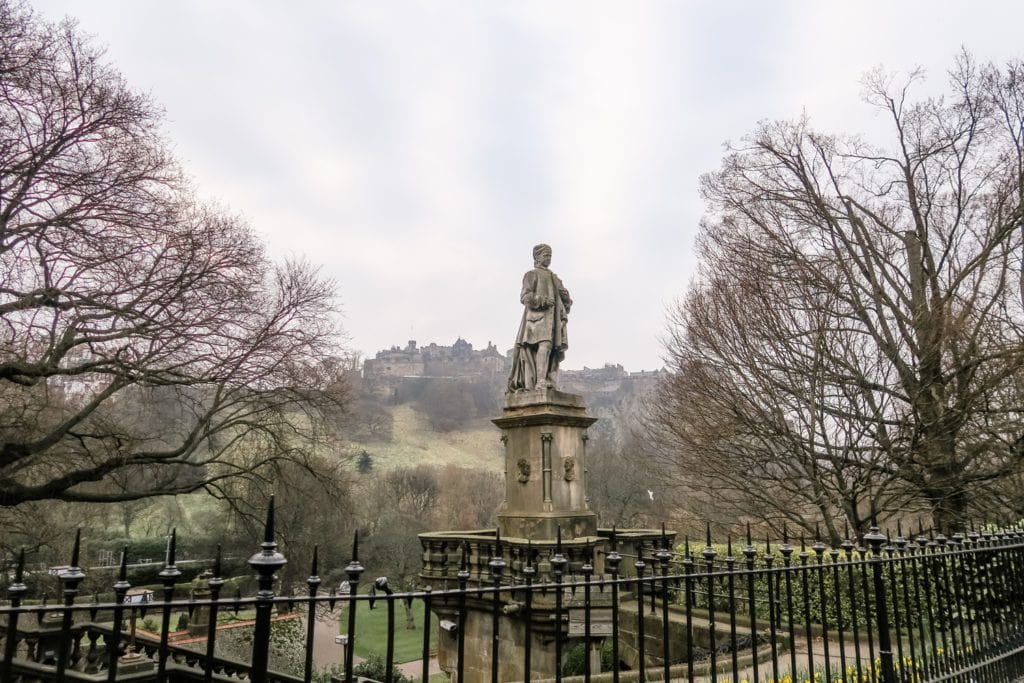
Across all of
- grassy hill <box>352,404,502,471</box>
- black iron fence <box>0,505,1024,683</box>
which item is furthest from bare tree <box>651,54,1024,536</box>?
grassy hill <box>352,404,502,471</box>

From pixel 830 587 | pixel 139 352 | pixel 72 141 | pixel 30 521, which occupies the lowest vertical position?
pixel 830 587

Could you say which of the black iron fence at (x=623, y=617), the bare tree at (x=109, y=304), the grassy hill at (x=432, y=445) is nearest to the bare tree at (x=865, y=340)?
the black iron fence at (x=623, y=617)

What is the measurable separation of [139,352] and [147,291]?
3.57 ft

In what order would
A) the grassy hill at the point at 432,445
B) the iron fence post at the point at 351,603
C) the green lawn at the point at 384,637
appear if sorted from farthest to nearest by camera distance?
1. the grassy hill at the point at 432,445
2. the green lawn at the point at 384,637
3. the iron fence post at the point at 351,603

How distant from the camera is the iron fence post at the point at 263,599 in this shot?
2340 millimetres

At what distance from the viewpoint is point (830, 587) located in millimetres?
12594

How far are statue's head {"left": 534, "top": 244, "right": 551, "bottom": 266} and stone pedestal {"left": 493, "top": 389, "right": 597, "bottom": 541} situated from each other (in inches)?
109

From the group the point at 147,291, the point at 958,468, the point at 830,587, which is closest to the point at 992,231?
the point at 958,468

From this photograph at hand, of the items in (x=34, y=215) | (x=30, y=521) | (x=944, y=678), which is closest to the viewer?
(x=944, y=678)

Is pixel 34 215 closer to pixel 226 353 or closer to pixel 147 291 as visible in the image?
pixel 147 291

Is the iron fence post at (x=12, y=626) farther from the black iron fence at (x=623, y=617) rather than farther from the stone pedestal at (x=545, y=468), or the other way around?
the stone pedestal at (x=545, y=468)

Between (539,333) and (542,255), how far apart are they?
169 cm

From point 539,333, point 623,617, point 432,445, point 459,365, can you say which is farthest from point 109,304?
point 459,365

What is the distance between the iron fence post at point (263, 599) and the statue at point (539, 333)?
955 cm
